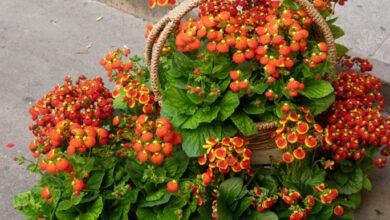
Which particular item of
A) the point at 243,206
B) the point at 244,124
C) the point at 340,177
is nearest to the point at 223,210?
the point at 243,206

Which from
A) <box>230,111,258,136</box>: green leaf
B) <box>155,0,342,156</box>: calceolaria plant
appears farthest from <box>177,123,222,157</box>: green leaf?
<box>230,111,258,136</box>: green leaf

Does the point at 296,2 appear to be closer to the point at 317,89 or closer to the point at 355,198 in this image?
the point at 317,89

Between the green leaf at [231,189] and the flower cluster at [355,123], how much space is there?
55 centimetres

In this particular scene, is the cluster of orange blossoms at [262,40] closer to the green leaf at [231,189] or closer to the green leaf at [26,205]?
the green leaf at [231,189]

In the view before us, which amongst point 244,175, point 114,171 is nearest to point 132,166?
point 114,171

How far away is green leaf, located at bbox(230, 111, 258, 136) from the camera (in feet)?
6.95

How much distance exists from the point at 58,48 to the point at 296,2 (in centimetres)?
278

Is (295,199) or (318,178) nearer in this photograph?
(295,199)

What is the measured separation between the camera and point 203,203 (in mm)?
2166

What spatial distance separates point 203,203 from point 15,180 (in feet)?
4.97

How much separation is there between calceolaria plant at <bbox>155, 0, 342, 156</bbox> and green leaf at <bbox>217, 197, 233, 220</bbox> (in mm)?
305

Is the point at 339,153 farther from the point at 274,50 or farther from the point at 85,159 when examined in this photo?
the point at 85,159

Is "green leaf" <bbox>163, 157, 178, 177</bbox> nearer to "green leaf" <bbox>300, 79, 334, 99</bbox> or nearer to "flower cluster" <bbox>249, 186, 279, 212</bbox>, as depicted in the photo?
"flower cluster" <bbox>249, 186, 279, 212</bbox>

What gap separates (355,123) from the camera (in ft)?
7.21
